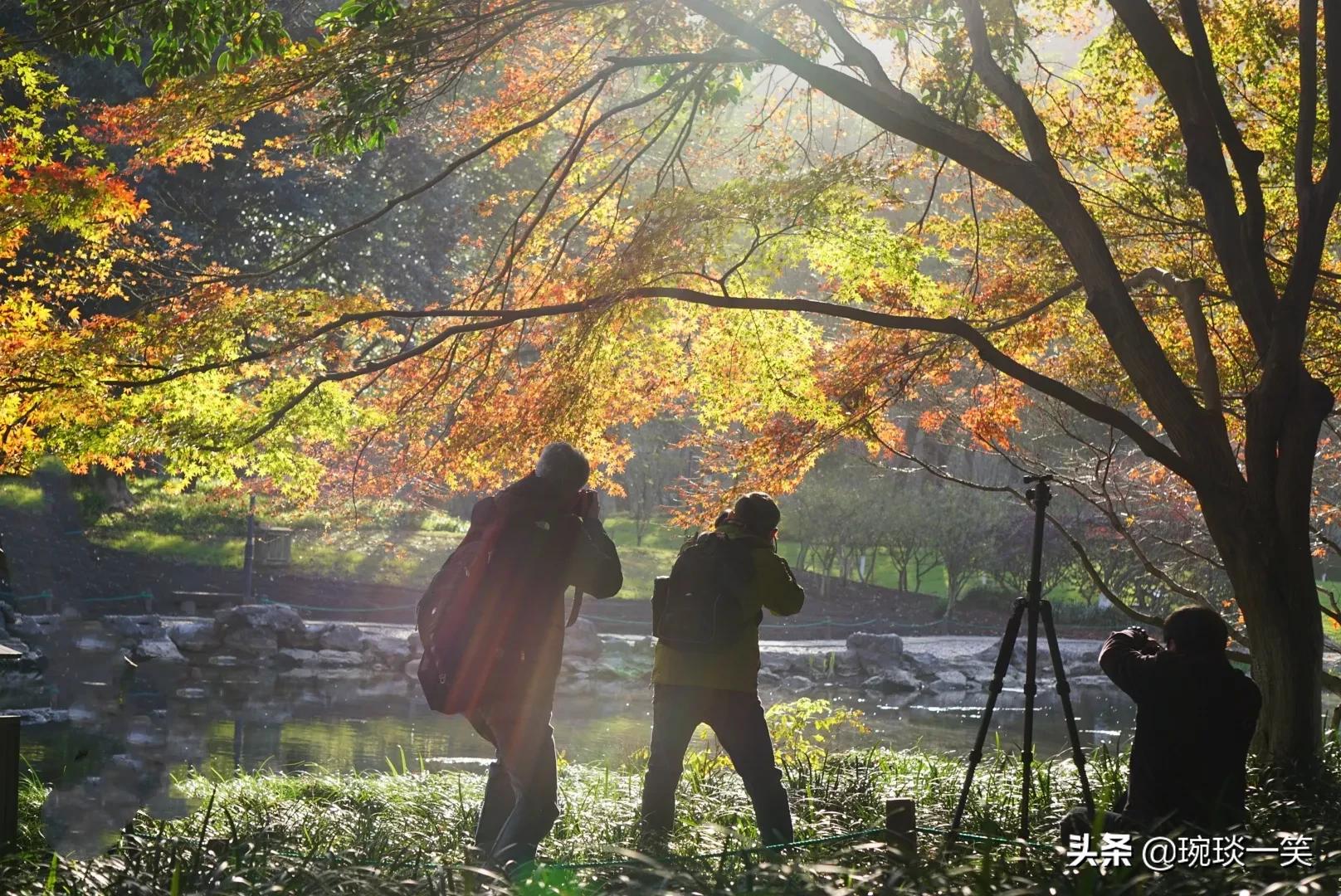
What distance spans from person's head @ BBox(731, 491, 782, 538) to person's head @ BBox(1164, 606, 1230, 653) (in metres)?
1.47

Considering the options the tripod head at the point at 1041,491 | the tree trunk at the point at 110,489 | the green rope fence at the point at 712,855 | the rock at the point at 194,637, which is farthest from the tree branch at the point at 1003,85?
the tree trunk at the point at 110,489

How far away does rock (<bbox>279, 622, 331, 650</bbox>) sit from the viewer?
16.7m

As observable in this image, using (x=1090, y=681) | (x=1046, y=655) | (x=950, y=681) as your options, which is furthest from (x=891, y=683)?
(x=1090, y=681)

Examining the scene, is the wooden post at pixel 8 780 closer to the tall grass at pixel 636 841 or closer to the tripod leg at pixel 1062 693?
the tall grass at pixel 636 841

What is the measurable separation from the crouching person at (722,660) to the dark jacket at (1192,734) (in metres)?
1.26

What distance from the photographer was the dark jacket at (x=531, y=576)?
13.8 feet

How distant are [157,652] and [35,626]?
1.67m

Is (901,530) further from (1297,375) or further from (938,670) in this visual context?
(1297,375)

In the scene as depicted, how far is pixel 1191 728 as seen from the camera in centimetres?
392

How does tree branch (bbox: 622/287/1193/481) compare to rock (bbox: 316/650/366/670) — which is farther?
rock (bbox: 316/650/366/670)

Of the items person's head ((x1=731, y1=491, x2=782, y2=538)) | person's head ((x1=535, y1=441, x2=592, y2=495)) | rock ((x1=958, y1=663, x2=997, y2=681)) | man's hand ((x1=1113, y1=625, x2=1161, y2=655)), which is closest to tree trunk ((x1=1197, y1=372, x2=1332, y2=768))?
man's hand ((x1=1113, y1=625, x2=1161, y2=655))

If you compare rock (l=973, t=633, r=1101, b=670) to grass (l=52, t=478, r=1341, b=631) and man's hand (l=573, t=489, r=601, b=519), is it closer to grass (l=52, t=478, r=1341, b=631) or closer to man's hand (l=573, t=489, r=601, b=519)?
grass (l=52, t=478, r=1341, b=631)

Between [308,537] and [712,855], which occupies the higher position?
[308,537]

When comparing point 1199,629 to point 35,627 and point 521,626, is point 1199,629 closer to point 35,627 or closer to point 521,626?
point 521,626
